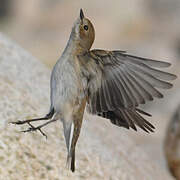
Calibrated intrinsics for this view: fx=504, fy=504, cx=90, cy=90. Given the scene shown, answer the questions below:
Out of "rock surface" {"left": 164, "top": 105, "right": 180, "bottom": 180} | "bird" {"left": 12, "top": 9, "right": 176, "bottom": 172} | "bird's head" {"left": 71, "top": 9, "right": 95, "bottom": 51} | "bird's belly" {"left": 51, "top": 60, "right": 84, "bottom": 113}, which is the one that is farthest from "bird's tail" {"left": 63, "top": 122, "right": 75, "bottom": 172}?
"rock surface" {"left": 164, "top": 105, "right": 180, "bottom": 180}

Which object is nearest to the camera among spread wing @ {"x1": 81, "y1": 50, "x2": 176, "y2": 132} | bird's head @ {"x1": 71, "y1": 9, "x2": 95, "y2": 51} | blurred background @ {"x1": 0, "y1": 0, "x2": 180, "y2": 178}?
spread wing @ {"x1": 81, "y1": 50, "x2": 176, "y2": 132}

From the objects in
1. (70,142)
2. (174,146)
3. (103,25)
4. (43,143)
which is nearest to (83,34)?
(70,142)

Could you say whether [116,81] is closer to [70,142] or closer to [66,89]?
[66,89]

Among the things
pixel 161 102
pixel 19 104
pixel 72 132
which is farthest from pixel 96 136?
pixel 161 102

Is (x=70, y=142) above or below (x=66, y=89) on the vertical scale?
below

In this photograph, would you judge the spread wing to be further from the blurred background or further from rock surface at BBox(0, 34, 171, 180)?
the blurred background

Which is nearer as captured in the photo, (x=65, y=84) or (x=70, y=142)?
(x=65, y=84)
